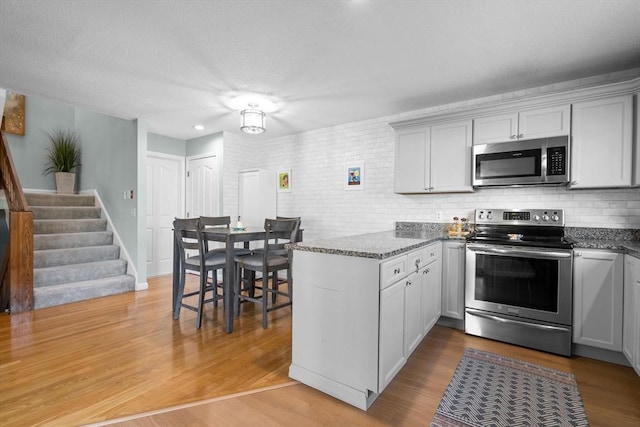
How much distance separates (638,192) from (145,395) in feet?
13.9

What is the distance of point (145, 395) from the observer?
77.0 inches

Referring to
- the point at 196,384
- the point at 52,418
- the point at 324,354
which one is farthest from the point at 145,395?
the point at 324,354

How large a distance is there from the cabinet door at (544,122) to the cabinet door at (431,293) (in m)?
1.50

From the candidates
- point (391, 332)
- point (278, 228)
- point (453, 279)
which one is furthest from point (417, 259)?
point (278, 228)

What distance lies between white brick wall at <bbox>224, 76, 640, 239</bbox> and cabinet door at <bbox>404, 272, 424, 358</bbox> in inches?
59.6

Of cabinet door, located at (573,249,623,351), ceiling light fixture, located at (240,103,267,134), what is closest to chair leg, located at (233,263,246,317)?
ceiling light fixture, located at (240,103,267,134)

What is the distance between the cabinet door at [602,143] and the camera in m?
2.53

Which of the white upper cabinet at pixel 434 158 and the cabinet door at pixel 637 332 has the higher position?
the white upper cabinet at pixel 434 158

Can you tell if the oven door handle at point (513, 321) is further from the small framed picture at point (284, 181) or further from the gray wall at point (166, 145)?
the gray wall at point (166, 145)

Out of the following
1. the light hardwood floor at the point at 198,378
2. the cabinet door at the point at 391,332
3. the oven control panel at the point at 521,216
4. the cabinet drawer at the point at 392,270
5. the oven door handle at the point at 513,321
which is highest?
the oven control panel at the point at 521,216

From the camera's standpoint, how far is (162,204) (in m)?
5.46

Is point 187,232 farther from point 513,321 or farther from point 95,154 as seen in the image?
point 95,154

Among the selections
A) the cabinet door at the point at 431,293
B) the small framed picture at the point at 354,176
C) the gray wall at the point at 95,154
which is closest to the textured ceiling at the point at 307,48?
the small framed picture at the point at 354,176

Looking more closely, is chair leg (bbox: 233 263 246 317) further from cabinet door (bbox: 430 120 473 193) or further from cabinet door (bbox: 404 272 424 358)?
cabinet door (bbox: 430 120 473 193)
